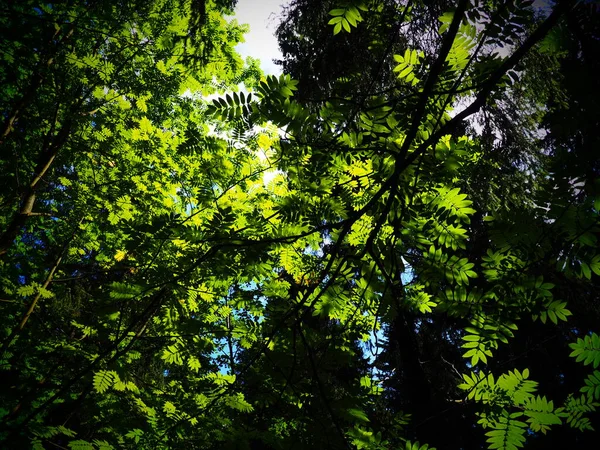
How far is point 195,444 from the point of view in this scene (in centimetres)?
273

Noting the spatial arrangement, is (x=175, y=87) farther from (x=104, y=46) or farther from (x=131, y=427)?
(x=131, y=427)

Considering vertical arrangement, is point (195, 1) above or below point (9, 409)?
above

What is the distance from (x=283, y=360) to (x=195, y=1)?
3.56 metres

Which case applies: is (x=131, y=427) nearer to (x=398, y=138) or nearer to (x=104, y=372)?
(x=104, y=372)

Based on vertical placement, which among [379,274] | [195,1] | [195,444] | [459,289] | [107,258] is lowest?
[195,444]

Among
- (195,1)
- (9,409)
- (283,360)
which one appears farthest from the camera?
(9,409)

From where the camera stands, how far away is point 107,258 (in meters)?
5.96

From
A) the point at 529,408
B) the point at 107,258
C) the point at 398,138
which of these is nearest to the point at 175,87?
the point at 107,258

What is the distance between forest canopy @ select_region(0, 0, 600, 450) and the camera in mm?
1403

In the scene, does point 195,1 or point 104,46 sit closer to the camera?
point 195,1

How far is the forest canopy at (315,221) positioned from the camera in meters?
1.40

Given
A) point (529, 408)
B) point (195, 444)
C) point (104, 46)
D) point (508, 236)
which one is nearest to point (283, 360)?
point (195, 444)

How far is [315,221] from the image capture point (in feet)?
6.60

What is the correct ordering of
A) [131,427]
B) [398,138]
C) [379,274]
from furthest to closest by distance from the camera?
[131,427], [379,274], [398,138]
